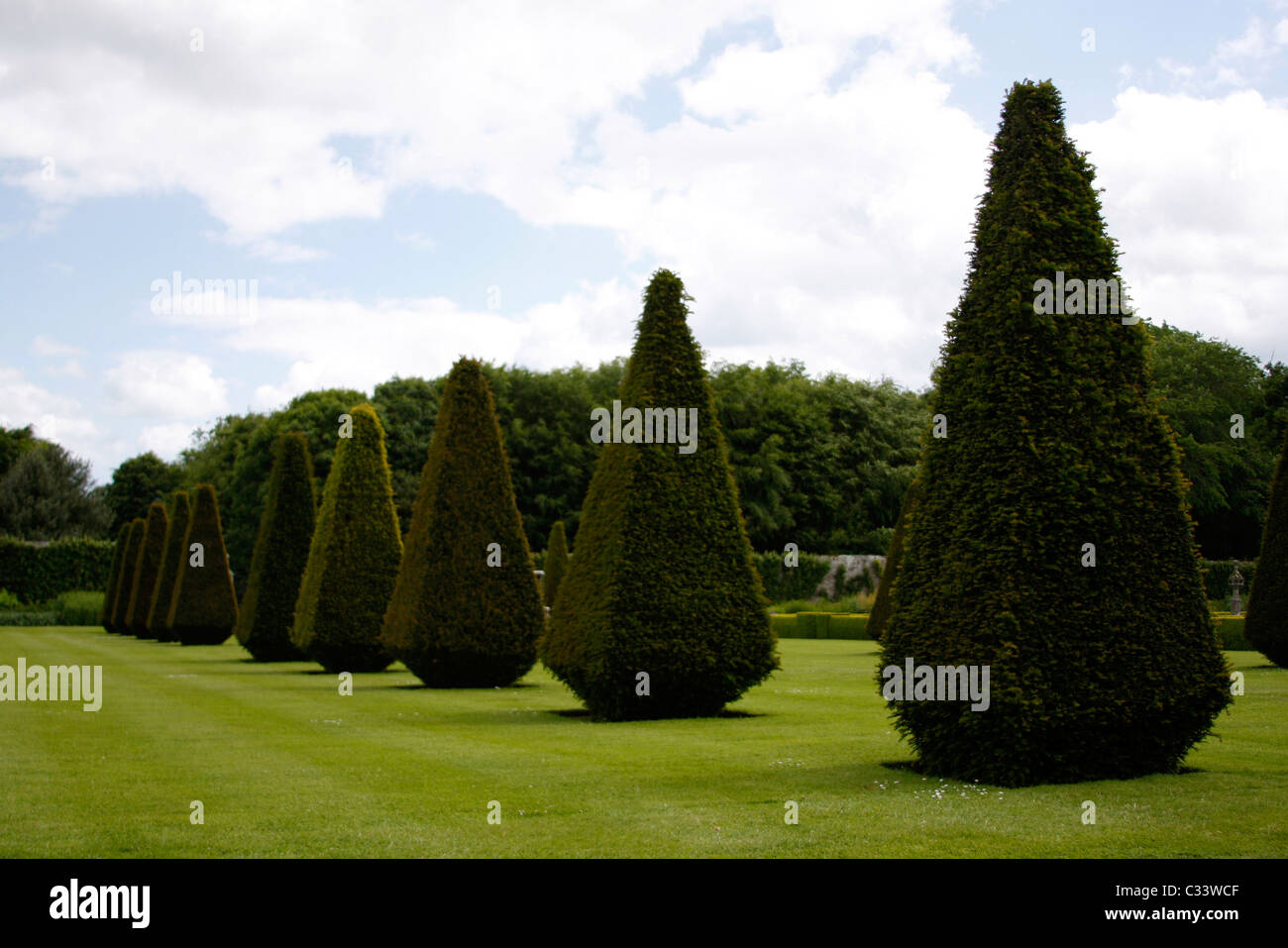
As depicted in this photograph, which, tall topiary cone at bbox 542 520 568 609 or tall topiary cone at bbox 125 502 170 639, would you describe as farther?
tall topiary cone at bbox 125 502 170 639

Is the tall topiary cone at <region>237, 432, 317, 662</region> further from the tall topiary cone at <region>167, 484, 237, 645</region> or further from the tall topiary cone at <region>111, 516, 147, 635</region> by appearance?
the tall topiary cone at <region>111, 516, 147, 635</region>

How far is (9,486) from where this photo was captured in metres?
72.6

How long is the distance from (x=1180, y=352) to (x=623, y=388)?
50.6 metres

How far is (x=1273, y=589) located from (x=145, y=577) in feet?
123

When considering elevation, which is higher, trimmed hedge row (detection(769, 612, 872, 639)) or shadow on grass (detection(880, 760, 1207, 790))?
shadow on grass (detection(880, 760, 1207, 790))

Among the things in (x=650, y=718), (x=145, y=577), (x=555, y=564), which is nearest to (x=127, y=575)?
(x=145, y=577)

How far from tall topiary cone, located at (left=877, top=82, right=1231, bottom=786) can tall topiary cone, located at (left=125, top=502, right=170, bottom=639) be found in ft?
124

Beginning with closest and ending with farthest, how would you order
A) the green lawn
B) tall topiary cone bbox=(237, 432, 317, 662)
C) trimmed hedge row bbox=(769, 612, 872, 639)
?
the green lawn → tall topiary cone bbox=(237, 432, 317, 662) → trimmed hedge row bbox=(769, 612, 872, 639)

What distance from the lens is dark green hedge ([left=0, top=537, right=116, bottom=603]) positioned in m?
55.0

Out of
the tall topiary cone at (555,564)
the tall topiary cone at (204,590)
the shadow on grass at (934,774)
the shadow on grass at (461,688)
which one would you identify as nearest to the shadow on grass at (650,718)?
the shadow on grass at (461,688)

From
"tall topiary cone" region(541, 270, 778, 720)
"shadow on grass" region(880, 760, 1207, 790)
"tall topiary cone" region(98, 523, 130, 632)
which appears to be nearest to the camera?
"shadow on grass" region(880, 760, 1207, 790)

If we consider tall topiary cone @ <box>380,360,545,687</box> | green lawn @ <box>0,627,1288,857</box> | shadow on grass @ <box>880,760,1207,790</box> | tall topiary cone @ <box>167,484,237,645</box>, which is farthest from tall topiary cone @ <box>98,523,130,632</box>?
shadow on grass @ <box>880,760,1207,790</box>

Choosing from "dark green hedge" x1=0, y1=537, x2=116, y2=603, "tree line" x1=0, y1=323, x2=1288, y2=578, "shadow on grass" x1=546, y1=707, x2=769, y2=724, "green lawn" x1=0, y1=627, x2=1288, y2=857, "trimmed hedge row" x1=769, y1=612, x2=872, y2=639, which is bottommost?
"trimmed hedge row" x1=769, y1=612, x2=872, y2=639
